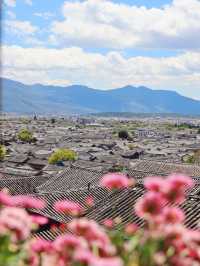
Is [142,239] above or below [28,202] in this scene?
below

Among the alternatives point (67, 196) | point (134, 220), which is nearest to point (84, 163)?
point (67, 196)

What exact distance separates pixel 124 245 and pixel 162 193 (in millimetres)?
540

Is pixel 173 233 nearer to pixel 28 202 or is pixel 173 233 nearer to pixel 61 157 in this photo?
pixel 28 202

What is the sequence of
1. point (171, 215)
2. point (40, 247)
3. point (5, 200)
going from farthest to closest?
point (40, 247) < point (5, 200) < point (171, 215)

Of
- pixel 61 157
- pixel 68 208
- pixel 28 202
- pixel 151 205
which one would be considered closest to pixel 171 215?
pixel 151 205

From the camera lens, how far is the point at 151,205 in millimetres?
3734

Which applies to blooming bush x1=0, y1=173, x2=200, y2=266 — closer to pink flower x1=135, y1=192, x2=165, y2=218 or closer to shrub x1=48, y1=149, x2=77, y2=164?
pink flower x1=135, y1=192, x2=165, y2=218

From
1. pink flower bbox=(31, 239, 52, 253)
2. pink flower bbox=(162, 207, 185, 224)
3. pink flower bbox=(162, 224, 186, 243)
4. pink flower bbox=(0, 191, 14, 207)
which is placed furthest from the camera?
pink flower bbox=(31, 239, 52, 253)

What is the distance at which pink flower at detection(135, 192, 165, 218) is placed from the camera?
3717mm

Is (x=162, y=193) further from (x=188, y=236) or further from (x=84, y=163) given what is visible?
(x=84, y=163)

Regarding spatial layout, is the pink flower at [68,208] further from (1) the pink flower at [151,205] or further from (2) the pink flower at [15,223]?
(1) the pink flower at [151,205]

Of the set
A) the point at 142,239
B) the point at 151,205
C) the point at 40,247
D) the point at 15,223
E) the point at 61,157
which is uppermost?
the point at 151,205

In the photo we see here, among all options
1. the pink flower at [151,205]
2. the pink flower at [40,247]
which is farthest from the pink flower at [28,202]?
the pink flower at [151,205]

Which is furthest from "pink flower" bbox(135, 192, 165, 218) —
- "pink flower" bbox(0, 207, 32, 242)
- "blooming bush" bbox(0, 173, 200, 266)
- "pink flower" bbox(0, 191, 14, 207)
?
"pink flower" bbox(0, 191, 14, 207)
